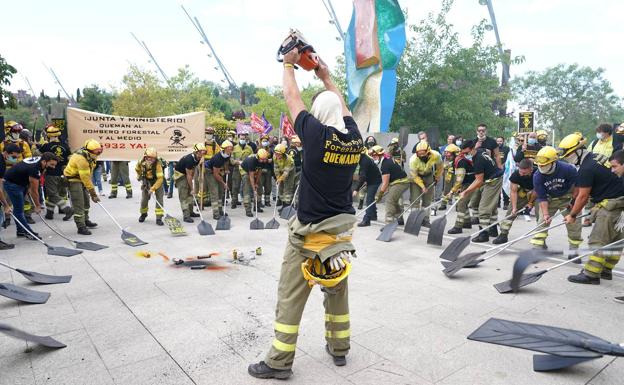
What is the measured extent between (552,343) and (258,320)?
236 cm

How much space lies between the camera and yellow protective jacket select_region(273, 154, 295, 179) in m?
10.0

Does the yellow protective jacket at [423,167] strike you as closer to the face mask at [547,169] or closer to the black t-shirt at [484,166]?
the black t-shirt at [484,166]

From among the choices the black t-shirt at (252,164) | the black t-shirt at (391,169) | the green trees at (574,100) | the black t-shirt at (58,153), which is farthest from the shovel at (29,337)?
the green trees at (574,100)

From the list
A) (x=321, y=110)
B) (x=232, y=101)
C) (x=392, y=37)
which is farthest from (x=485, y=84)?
(x=232, y=101)

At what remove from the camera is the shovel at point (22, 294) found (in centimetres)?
379

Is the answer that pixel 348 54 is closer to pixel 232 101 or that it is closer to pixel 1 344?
pixel 1 344

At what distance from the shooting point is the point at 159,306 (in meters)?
3.95

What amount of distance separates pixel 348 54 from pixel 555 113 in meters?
22.8

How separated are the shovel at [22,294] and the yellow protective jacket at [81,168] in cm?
340

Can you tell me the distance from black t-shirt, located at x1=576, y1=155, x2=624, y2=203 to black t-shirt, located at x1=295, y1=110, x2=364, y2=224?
3500 millimetres

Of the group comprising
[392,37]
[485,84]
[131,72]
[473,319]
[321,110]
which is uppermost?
[131,72]

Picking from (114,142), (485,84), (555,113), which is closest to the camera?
(114,142)

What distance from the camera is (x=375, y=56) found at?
12906mm

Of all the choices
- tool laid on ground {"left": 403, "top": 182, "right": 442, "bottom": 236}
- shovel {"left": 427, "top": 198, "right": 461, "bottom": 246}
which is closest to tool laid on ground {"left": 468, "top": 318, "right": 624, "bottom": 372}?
shovel {"left": 427, "top": 198, "right": 461, "bottom": 246}
